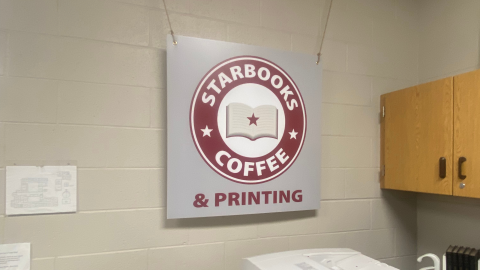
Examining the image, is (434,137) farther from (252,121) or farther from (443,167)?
(252,121)

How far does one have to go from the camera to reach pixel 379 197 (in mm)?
1819

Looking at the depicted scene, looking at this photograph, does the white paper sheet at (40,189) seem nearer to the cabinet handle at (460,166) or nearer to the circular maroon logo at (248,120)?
the circular maroon logo at (248,120)

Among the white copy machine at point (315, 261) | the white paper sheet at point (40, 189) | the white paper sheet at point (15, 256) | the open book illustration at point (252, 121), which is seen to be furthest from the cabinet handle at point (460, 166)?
the white paper sheet at point (15, 256)

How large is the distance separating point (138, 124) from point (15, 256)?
696 millimetres

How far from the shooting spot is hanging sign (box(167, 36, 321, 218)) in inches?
54.1

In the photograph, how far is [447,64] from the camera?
5.74 feet

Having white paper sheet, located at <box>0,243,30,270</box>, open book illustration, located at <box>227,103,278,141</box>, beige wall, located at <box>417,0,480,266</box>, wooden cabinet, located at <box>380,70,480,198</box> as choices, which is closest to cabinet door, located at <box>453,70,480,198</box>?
wooden cabinet, located at <box>380,70,480,198</box>

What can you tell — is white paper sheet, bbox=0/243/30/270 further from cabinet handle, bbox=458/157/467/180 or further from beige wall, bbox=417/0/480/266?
beige wall, bbox=417/0/480/266

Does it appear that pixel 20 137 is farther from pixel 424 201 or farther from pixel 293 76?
pixel 424 201

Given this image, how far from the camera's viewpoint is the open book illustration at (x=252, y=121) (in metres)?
1.45

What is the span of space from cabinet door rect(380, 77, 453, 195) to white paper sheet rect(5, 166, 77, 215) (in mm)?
1595

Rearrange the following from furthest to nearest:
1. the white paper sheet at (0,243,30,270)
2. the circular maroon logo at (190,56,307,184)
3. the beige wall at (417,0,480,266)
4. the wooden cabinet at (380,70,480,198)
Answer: the beige wall at (417,0,480,266) < the circular maroon logo at (190,56,307,184) < the wooden cabinet at (380,70,480,198) < the white paper sheet at (0,243,30,270)

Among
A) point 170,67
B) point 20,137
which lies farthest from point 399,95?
point 20,137

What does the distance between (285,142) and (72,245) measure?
3.47ft
